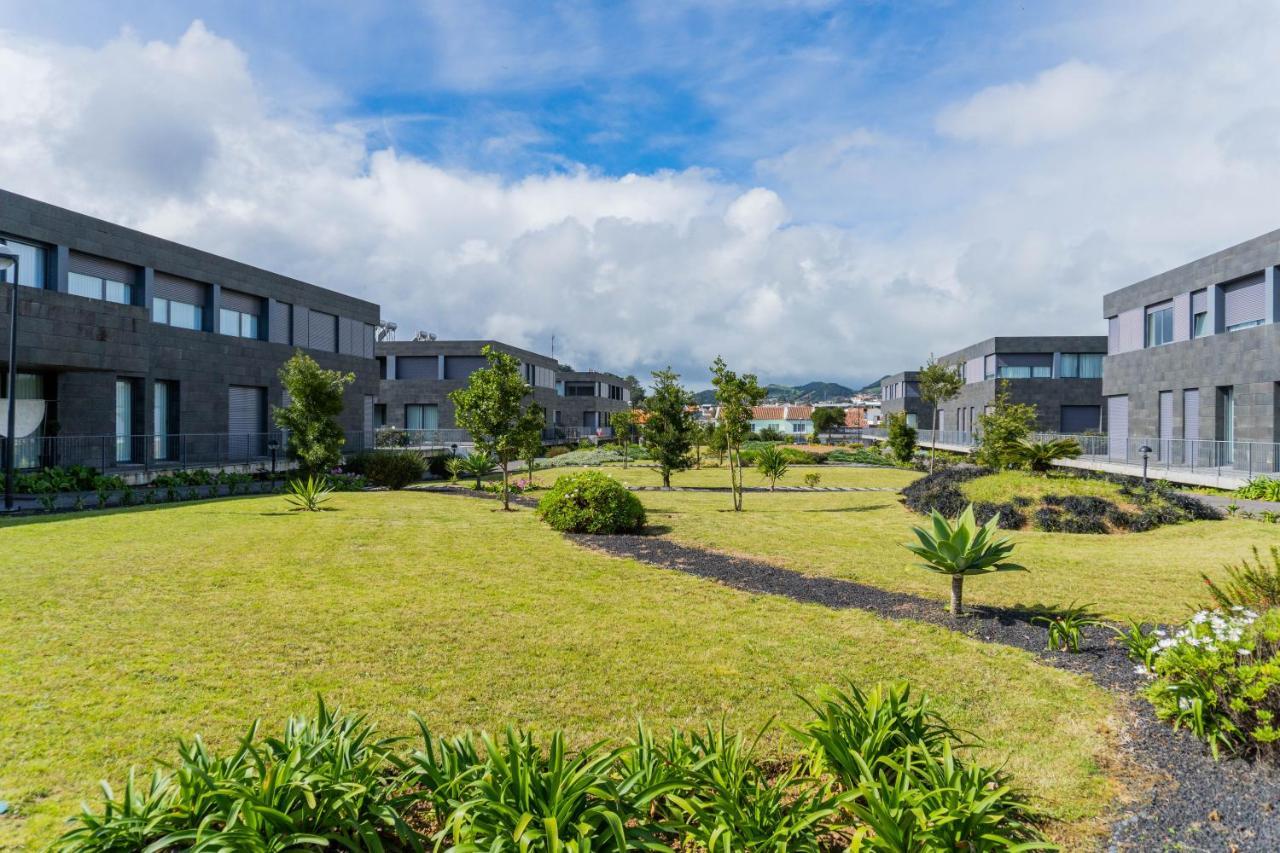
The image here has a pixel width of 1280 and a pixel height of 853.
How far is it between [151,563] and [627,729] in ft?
25.1

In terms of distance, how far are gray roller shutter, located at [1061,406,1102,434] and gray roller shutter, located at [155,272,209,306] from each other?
4776cm

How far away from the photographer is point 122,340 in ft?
63.3

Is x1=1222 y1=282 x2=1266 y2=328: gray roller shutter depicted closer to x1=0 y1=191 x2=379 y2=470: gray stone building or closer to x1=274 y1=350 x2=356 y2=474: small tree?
x1=274 y1=350 x2=356 y2=474: small tree

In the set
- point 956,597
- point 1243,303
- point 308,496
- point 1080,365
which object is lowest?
point 956,597

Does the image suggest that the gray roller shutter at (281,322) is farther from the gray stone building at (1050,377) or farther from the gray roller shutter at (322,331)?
the gray stone building at (1050,377)

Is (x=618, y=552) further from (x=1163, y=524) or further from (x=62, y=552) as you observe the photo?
(x=1163, y=524)

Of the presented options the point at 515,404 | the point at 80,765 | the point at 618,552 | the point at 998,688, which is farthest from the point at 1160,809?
the point at 515,404

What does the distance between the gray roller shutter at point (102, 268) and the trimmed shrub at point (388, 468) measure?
9222mm

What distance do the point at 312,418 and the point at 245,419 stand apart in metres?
8.81

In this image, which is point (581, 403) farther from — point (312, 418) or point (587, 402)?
point (312, 418)

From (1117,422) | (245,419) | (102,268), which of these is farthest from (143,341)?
(1117,422)

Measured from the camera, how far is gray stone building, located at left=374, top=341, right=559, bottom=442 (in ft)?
146

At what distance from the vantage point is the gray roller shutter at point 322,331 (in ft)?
103

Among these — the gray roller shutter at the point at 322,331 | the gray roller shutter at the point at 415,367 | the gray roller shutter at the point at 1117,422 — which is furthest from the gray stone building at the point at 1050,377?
the gray roller shutter at the point at 322,331
